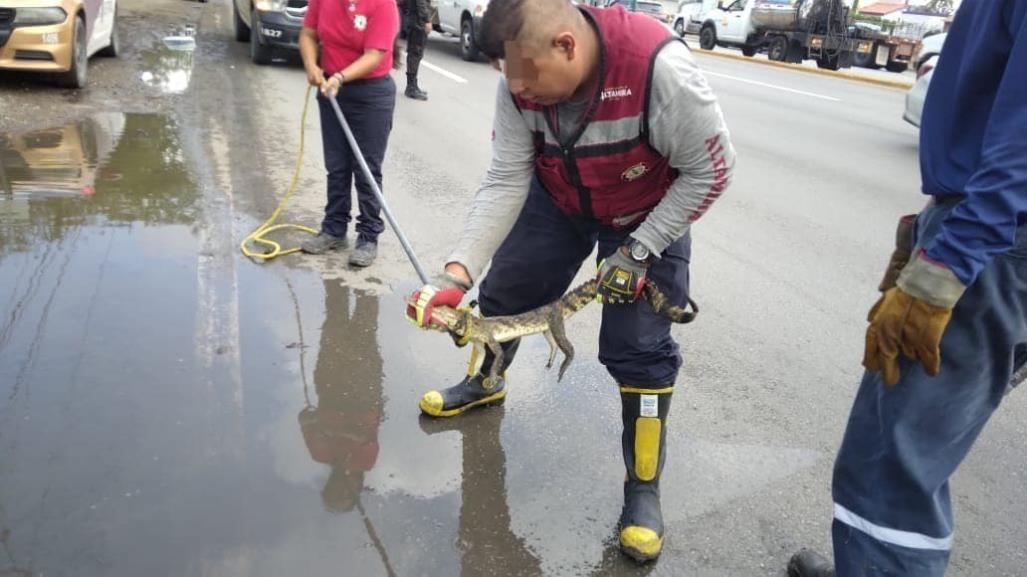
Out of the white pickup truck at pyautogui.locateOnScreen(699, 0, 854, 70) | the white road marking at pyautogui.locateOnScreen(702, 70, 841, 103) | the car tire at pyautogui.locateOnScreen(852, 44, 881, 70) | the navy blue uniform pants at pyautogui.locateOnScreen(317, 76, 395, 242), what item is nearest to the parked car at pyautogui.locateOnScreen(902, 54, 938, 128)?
the white road marking at pyautogui.locateOnScreen(702, 70, 841, 103)

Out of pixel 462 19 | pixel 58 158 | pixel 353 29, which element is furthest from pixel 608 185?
pixel 462 19

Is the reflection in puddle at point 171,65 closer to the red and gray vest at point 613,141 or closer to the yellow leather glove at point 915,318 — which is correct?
the red and gray vest at point 613,141

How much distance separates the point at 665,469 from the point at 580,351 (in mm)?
1023

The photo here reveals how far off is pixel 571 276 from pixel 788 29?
856 inches

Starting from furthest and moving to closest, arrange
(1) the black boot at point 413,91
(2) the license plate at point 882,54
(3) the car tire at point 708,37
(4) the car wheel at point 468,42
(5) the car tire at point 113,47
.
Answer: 1. (3) the car tire at point 708,37
2. (2) the license plate at point 882,54
3. (4) the car wheel at point 468,42
4. (1) the black boot at point 413,91
5. (5) the car tire at point 113,47

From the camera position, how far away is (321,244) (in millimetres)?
4879

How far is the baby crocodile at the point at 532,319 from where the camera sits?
2.49 metres

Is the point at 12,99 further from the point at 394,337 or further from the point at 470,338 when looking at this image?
the point at 470,338

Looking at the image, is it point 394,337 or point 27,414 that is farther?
point 394,337

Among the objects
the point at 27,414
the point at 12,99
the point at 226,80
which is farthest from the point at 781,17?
the point at 27,414

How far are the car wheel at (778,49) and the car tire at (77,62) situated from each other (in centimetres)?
1883

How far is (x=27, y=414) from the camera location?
9.75 ft

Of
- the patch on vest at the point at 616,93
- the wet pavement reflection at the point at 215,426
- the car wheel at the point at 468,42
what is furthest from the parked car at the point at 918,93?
the car wheel at the point at 468,42

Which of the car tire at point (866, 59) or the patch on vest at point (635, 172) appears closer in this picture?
the patch on vest at point (635, 172)
